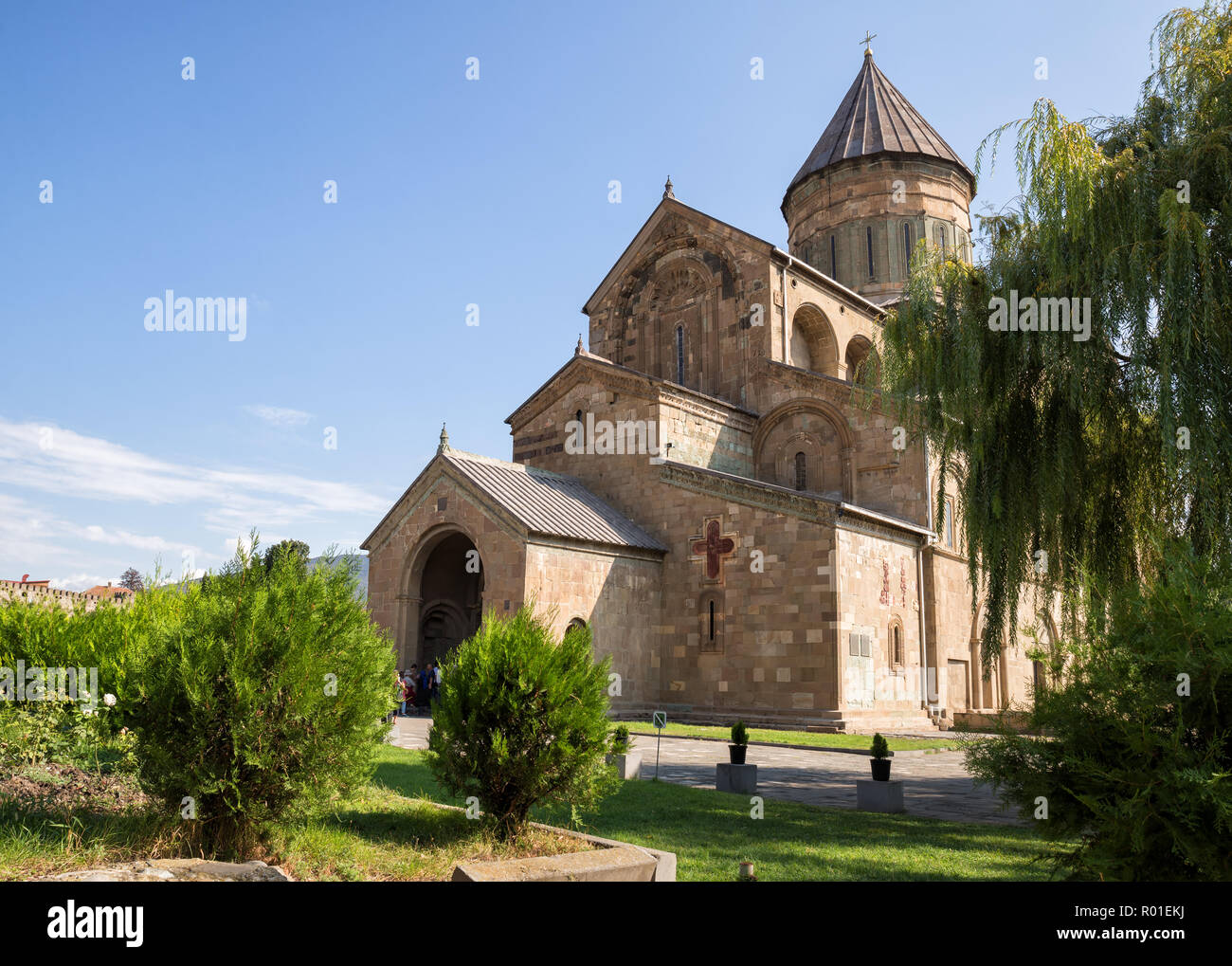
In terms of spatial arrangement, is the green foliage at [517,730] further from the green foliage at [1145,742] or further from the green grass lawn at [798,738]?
the green grass lawn at [798,738]

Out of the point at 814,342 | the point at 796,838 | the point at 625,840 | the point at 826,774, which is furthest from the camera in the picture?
the point at 814,342

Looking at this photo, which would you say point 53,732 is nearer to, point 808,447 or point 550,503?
point 550,503

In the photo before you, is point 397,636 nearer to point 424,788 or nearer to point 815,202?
point 424,788

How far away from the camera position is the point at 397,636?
20.4 m

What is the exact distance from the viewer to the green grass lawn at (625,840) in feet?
16.1

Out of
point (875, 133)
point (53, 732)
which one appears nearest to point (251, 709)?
point (53, 732)

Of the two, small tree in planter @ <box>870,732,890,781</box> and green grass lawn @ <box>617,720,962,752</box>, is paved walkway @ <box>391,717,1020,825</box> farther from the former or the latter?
small tree in planter @ <box>870,732,890,781</box>

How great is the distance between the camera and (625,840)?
6875 millimetres

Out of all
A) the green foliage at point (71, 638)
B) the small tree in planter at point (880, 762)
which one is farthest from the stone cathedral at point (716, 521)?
the green foliage at point (71, 638)

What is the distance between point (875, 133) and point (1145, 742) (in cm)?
3099

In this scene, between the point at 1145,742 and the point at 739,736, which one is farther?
the point at 739,736

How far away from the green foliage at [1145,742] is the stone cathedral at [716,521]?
1067 cm
